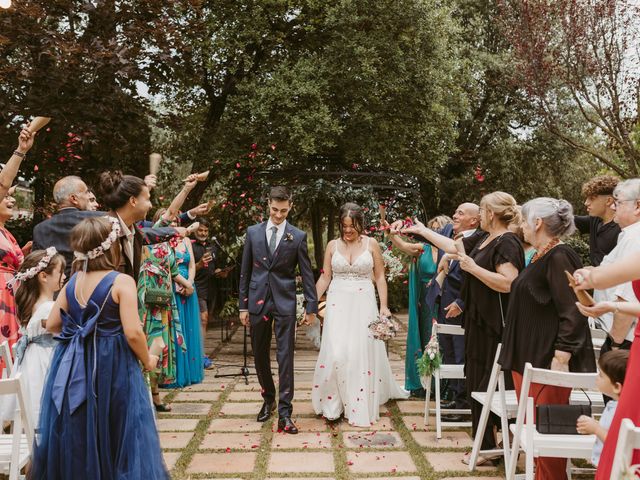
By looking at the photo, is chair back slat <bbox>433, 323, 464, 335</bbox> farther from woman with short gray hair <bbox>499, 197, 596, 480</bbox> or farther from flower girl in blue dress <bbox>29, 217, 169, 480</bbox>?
flower girl in blue dress <bbox>29, 217, 169, 480</bbox>

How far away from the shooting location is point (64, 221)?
4445 millimetres

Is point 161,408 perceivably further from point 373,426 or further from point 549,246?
point 549,246

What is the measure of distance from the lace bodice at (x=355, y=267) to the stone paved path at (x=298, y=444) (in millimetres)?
1359

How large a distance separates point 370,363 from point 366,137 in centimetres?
615

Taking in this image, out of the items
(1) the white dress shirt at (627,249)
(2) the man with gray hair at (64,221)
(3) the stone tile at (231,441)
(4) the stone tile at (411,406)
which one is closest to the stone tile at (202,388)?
(3) the stone tile at (231,441)

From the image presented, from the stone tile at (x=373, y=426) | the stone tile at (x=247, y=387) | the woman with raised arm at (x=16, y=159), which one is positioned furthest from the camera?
the stone tile at (x=247, y=387)

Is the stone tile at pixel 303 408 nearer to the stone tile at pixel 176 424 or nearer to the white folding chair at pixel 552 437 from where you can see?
the stone tile at pixel 176 424

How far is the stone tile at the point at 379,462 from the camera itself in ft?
14.7

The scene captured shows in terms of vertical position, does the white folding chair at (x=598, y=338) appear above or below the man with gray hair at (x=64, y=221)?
below

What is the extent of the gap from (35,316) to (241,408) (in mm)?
2442

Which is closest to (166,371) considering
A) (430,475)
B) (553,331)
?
(430,475)

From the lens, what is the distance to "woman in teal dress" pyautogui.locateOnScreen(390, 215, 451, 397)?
6.68 meters

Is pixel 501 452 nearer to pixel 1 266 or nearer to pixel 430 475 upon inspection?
pixel 430 475

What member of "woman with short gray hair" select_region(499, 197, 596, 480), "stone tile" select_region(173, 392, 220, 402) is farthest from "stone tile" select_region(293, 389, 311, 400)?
"woman with short gray hair" select_region(499, 197, 596, 480)
